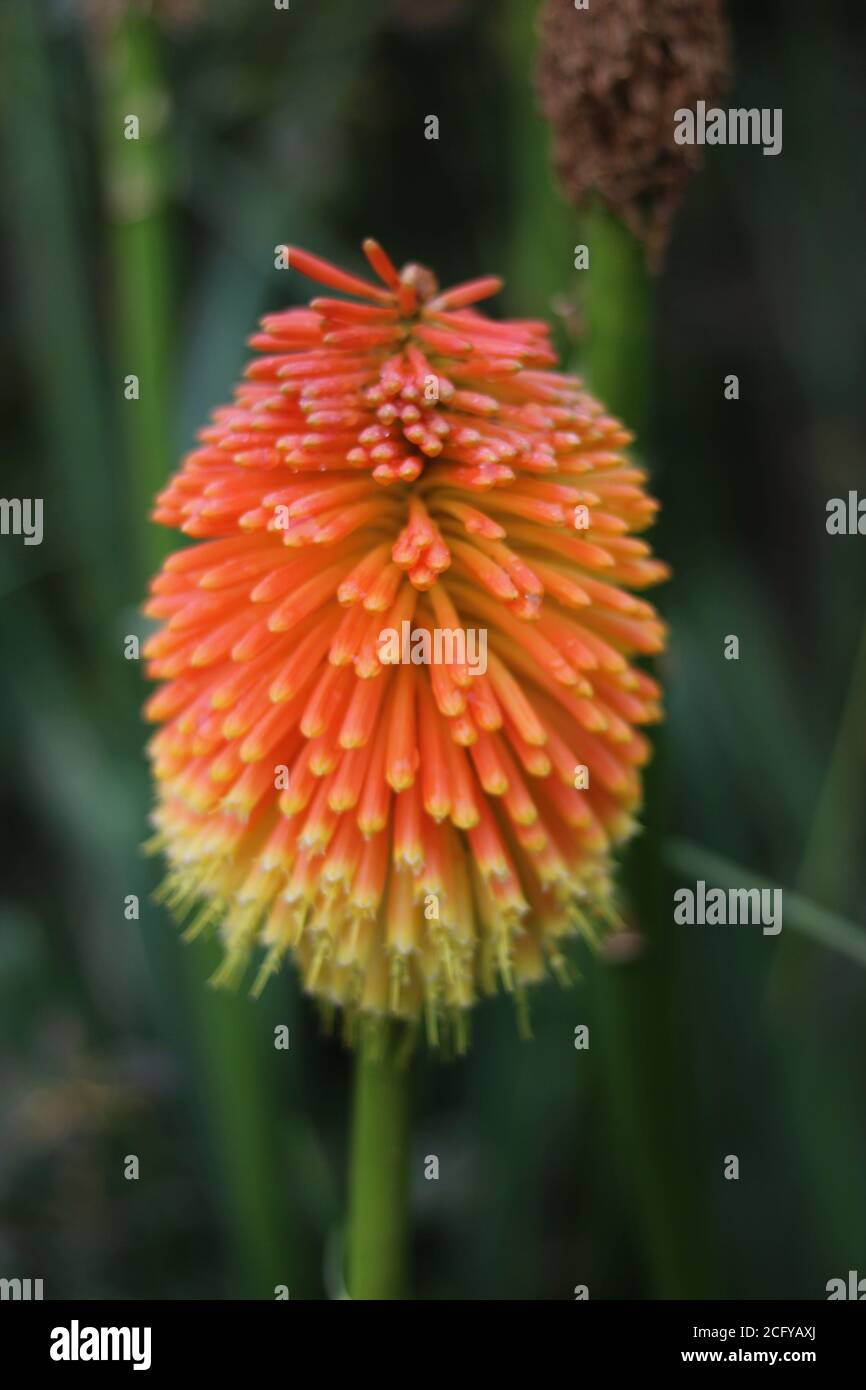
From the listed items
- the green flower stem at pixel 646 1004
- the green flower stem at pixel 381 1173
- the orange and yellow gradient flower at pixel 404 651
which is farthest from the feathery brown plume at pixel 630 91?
the green flower stem at pixel 381 1173

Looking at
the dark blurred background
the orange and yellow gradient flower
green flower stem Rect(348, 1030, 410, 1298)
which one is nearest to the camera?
the orange and yellow gradient flower

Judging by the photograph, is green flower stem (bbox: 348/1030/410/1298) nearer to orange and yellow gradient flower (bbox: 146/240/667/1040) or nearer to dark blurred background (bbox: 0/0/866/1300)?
orange and yellow gradient flower (bbox: 146/240/667/1040)

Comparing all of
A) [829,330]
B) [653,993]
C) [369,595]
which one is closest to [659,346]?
[829,330]

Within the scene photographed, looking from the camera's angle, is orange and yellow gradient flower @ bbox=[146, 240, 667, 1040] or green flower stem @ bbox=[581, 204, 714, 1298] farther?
green flower stem @ bbox=[581, 204, 714, 1298]

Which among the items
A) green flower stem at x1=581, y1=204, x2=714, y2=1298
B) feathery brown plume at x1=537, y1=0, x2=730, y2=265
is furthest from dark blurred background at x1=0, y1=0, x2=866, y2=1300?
feathery brown plume at x1=537, y1=0, x2=730, y2=265

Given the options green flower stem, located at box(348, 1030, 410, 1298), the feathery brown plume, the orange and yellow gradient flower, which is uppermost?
the feathery brown plume

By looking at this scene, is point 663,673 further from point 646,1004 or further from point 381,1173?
point 381,1173

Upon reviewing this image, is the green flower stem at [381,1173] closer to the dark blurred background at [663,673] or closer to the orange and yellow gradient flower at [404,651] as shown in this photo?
the orange and yellow gradient flower at [404,651]

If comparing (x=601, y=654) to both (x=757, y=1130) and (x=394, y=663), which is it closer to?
(x=394, y=663)
